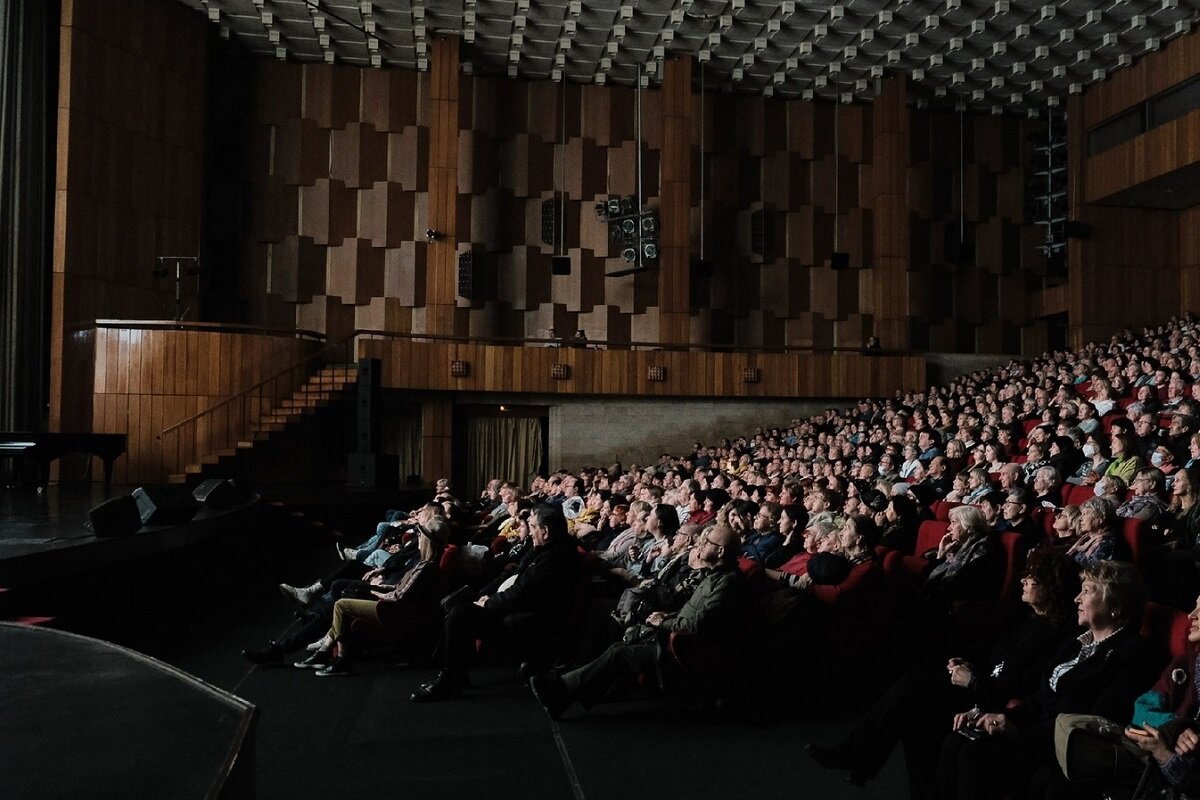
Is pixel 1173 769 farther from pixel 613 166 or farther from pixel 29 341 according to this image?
pixel 613 166

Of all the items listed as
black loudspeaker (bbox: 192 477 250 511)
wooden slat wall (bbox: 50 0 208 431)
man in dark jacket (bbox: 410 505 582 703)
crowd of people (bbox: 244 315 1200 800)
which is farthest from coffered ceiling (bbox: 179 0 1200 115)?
man in dark jacket (bbox: 410 505 582 703)

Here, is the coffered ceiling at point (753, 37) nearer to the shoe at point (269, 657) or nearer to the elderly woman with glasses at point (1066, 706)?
the shoe at point (269, 657)

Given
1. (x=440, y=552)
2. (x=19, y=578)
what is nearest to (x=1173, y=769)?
(x=440, y=552)

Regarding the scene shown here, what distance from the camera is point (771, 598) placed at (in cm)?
406

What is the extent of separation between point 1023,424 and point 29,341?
1029 cm

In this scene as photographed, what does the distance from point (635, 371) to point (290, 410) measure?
4595 millimetres

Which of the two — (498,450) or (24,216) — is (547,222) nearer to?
(498,450)

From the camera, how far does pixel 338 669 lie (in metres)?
4.54

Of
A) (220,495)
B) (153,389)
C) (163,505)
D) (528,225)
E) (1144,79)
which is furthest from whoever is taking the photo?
(528,225)

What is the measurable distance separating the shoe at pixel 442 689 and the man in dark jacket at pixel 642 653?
0.49 metres

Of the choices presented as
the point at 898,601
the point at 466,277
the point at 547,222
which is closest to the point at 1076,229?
the point at 547,222

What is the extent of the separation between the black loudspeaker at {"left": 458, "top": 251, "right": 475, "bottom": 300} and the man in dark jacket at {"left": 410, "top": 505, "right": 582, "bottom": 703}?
33.9ft

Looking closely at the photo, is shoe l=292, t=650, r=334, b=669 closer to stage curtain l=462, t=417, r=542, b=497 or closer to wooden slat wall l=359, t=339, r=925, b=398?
wooden slat wall l=359, t=339, r=925, b=398

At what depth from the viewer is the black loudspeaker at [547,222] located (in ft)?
49.6
